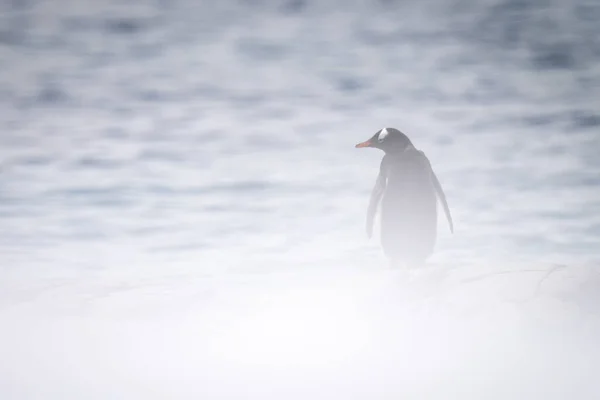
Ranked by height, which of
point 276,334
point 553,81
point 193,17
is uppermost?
point 193,17

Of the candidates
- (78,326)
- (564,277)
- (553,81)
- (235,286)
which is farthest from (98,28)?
(564,277)

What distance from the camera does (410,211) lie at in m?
4.21

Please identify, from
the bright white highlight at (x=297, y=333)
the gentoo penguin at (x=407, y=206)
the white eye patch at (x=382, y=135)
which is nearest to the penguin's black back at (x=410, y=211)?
the gentoo penguin at (x=407, y=206)

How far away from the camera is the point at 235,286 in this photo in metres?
4.02

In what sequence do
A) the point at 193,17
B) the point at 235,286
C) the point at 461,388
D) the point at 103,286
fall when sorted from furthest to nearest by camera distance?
the point at 103,286
the point at 235,286
the point at 193,17
the point at 461,388

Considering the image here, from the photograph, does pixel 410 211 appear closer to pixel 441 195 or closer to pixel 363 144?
pixel 441 195

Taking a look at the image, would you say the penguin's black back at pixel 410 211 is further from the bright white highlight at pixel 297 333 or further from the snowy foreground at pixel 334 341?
the bright white highlight at pixel 297 333

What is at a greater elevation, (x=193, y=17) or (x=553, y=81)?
(x=193, y=17)

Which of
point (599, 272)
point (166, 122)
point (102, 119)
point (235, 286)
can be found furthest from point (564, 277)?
point (102, 119)

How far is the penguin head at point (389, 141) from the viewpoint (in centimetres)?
415

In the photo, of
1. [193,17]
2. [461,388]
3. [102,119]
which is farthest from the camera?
[102,119]

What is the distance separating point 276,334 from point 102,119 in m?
1.50

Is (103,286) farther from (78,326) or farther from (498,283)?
(498,283)

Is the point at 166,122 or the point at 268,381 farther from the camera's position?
the point at 166,122
